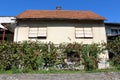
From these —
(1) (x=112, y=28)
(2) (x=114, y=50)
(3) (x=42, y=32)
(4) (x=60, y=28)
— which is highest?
(1) (x=112, y=28)

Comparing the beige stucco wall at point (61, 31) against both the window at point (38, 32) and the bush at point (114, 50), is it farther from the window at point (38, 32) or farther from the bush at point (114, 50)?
the bush at point (114, 50)

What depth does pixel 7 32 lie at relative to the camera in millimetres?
22422

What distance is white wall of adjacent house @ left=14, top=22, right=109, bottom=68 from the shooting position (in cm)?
1870

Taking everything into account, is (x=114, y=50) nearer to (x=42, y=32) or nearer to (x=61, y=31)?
(x=61, y=31)

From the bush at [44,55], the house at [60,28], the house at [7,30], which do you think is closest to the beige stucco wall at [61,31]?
the house at [60,28]

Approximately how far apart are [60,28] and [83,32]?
2.36 meters

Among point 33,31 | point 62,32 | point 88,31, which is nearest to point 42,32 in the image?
point 33,31

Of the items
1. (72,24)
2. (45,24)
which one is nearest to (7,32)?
(45,24)

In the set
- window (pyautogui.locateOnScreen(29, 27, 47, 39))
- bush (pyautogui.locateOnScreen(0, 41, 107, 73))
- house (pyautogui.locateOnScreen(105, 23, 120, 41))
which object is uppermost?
house (pyautogui.locateOnScreen(105, 23, 120, 41))

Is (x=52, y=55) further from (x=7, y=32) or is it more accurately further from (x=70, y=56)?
(x=7, y=32)

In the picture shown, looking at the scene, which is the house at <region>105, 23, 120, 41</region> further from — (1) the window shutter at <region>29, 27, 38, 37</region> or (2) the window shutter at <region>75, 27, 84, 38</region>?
(1) the window shutter at <region>29, 27, 38, 37</region>

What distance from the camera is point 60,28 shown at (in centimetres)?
1919

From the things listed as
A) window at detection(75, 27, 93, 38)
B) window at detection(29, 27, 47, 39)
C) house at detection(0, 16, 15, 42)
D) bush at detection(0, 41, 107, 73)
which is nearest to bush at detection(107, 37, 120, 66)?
bush at detection(0, 41, 107, 73)

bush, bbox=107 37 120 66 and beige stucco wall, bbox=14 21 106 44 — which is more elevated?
beige stucco wall, bbox=14 21 106 44
